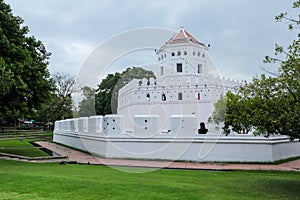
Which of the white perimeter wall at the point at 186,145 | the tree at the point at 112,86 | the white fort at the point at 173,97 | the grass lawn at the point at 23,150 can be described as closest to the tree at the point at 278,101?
the white perimeter wall at the point at 186,145

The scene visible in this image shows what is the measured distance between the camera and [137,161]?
10.8 metres

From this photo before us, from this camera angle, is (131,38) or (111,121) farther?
(111,121)

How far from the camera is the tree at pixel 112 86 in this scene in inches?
1328

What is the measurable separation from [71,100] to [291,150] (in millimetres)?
26671

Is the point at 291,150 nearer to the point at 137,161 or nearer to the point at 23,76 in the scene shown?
the point at 137,161

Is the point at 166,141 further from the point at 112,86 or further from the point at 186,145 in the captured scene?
the point at 112,86

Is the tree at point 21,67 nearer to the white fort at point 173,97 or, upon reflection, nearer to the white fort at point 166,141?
the white fort at point 166,141

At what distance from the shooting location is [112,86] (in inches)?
1412

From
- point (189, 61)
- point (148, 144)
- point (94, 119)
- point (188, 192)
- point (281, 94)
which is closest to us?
point (188, 192)

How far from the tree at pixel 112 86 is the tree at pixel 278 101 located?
26.9 meters

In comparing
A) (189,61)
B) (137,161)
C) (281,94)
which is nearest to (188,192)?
(281,94)

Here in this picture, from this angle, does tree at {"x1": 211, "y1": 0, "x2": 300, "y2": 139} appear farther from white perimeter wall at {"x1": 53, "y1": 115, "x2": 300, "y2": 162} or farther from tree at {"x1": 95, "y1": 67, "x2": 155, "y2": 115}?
tree at {"x1": 95, "y1": 67, "x2": 155, "y2": 115}

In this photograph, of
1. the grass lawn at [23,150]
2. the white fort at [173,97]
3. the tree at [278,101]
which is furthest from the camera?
the white fort at [173,97]

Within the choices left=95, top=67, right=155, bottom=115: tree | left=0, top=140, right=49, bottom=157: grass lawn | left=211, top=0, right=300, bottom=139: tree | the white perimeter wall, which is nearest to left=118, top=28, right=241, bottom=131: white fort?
left=95, top=67, right=155, bottom=115: tree
